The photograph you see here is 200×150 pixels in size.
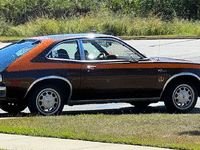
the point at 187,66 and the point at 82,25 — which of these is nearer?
the point at 187,66

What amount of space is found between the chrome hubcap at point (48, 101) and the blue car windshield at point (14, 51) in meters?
0.81

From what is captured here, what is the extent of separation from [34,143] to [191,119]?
3.32 meters

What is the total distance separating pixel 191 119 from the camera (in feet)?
31.5

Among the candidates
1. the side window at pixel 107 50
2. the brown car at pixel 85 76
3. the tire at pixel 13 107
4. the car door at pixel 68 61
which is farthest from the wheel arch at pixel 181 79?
the tire at pixel 13 107

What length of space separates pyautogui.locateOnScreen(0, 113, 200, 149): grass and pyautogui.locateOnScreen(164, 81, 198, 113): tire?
823 mm

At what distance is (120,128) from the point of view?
8.59 meters

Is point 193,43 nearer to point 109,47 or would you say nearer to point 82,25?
point 82,25

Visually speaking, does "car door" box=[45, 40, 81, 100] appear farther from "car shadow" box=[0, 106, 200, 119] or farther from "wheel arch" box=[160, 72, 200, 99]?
"wheel arch" box=[160, 72, 200, 99]

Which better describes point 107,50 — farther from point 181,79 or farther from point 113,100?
point 181,79

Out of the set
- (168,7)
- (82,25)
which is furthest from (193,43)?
(168,7)

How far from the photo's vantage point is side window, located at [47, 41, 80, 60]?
10172 mm

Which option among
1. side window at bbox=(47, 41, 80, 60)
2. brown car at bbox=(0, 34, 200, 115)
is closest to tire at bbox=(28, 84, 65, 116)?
brown car at bbox=(0, 34, 200, 115)

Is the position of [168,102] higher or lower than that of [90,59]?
lower

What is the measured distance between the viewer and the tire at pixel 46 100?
9.73 meters
